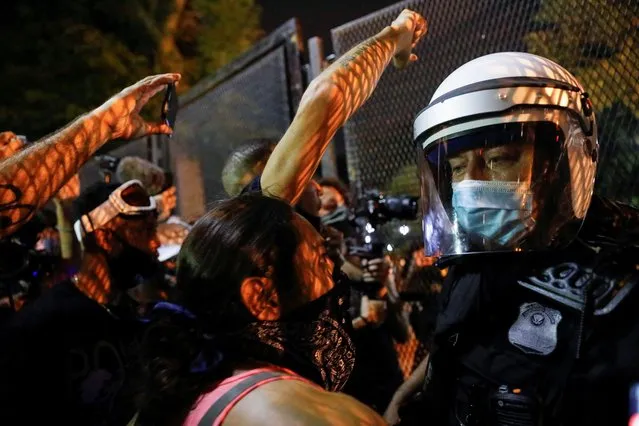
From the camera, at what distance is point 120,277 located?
3.11m

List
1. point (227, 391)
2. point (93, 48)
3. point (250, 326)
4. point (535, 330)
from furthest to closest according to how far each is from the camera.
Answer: point (93, 48)
point (535, 330)
point (250, 326)
point (227, 391)

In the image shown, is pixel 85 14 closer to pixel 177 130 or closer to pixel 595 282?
pixel 177 130

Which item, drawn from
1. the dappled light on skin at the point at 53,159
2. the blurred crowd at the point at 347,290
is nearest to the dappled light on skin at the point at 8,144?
the blurred crowd at the point at 347,290

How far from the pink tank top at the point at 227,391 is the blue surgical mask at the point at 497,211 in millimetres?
883

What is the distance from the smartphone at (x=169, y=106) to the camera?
242 cm

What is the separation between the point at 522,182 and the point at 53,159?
1458mm

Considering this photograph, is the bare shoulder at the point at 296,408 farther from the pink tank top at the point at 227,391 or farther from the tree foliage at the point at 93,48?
the tree foliage at the point at 93,48

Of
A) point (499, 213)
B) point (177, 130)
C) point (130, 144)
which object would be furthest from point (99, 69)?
point (499, 213)

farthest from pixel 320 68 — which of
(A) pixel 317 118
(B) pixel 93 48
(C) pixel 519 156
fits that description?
(B) pixel 93 48

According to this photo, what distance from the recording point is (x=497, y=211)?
1946 mm

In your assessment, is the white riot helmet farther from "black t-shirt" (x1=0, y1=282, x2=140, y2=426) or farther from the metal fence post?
the metal fence post

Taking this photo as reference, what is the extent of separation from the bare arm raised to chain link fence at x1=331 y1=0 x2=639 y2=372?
1.35 m

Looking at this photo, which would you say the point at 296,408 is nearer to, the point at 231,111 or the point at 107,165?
the point at 107,165

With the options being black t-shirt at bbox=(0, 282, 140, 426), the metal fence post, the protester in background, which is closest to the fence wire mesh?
the metal fence post
